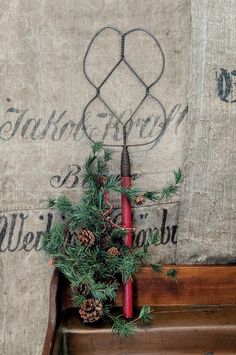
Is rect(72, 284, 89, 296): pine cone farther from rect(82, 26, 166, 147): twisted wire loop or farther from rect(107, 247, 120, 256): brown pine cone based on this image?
rect(82, 26, 166, 147): twisted wire loop

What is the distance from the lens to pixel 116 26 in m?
0.89

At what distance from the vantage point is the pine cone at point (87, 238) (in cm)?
84

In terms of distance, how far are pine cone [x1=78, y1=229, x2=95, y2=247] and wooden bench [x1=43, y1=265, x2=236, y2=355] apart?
0.29 ft

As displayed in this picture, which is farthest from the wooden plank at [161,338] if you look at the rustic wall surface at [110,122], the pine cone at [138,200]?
the pine cone at [138,200]

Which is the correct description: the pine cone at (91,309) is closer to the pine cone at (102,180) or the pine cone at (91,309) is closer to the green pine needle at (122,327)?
the green pine needle at (122,327)

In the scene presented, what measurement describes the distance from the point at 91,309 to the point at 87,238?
0.11 metres

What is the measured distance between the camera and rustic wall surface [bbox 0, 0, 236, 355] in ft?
2.90

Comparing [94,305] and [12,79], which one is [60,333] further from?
[12,79]

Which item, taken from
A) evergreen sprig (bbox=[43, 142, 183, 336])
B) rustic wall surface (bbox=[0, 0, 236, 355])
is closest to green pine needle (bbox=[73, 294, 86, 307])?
evergreen sprig (bbox=[43, 142, 183, 336])

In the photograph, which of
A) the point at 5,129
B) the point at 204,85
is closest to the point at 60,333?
the point at 5,129

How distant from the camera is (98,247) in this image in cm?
86

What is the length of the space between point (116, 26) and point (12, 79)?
0.20 m

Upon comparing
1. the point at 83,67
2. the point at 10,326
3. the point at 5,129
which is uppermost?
the point at 83,67

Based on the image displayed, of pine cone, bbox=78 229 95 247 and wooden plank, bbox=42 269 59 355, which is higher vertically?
pine cone, bbox=78 229 95 247
